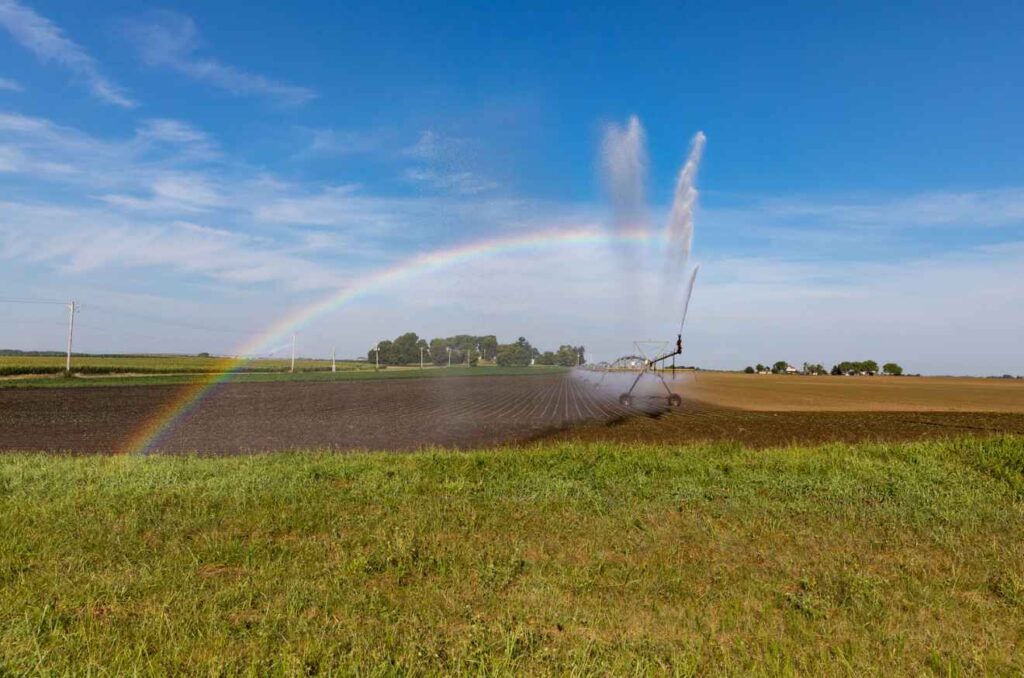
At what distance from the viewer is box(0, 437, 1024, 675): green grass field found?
4312mm

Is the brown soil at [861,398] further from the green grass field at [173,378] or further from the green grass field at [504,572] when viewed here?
the green grass field at [173,378]

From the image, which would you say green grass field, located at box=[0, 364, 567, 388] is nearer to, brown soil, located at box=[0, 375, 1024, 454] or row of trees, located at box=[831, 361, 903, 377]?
brown soil, located at box=[0, 375, 1024, 454]

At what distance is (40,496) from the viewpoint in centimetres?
915

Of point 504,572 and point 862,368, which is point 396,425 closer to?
point 504,572

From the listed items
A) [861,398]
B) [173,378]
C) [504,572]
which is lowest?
[173,378]

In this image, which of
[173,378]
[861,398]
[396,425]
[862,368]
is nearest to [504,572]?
[396,425]

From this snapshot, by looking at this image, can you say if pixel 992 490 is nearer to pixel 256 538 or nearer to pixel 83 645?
pixel 256 538

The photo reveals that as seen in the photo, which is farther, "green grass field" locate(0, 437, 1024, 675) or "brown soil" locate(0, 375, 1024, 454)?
"brown soil" locate(0, 375, 1024, 454)

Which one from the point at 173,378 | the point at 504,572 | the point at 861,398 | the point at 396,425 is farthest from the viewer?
the point at 173,378

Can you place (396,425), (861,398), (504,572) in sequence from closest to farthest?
1. (504,572)
2. (396,425)
3. (861,398)

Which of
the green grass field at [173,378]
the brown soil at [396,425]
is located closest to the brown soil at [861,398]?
the brown soil at [396,425]

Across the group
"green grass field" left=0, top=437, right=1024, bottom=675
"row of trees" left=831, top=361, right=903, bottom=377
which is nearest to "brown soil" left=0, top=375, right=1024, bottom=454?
"green grass field" left=0, top=437, right=1024, bottom=675

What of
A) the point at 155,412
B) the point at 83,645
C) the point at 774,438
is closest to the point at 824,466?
the point at 774,438

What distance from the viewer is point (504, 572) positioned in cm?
604
